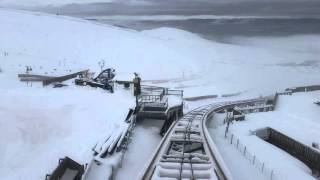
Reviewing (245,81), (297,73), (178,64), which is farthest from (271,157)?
(297,73)

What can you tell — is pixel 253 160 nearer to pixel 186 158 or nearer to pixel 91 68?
pixel 186 158

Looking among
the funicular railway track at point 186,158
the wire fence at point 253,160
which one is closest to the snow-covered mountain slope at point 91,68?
the funicular railway track at point 186,158

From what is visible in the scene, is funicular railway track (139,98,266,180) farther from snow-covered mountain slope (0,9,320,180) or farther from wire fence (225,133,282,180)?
snow-covered mountain slope (0,9,320,180)

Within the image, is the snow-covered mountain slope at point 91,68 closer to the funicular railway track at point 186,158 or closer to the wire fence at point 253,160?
the funicular railway track at point 186,158

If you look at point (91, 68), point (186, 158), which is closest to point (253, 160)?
point (186, 158)

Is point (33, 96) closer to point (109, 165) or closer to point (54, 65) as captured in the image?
point (109, 165)

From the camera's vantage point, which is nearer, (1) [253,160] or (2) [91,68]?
(1) [253,160]

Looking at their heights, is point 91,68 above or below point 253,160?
above
